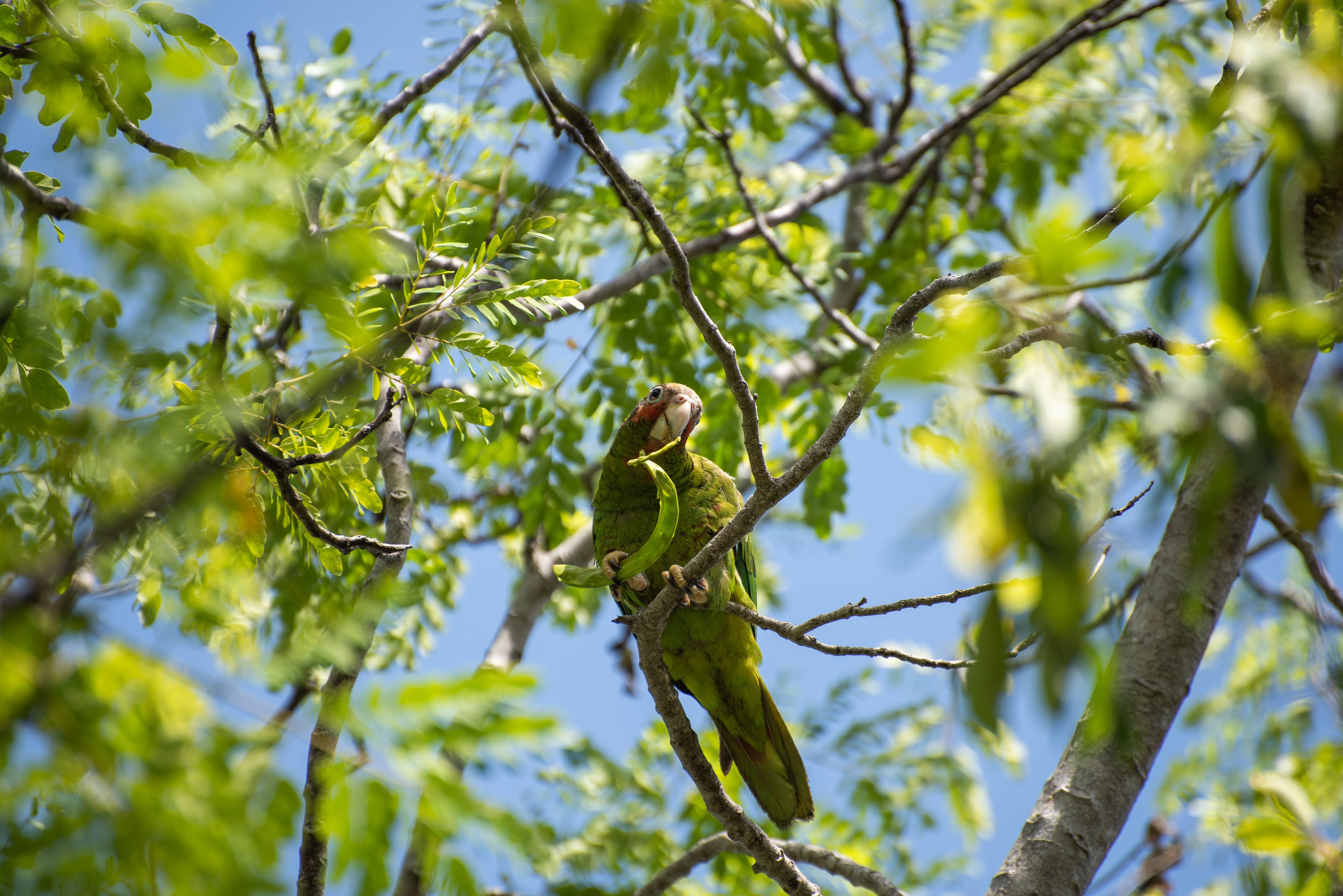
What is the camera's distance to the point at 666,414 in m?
2.92

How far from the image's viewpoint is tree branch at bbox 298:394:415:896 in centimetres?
111

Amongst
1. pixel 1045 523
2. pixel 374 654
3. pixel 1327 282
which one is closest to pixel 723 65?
pixel 1327 282

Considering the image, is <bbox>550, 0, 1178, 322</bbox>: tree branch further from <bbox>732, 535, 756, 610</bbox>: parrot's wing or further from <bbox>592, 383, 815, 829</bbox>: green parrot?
<bbox>732, 535, 756, 610</bbox>: parrot's wing

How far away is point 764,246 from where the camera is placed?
13.8ft

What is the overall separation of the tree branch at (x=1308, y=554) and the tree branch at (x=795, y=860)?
187cm

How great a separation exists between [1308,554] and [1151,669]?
39.6 inches

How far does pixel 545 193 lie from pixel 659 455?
1.67 metres

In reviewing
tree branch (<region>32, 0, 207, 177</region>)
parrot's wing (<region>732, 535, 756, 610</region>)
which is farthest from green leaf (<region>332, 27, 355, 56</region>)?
parrot's wing (<region>732, 535, 756, 610</region>)

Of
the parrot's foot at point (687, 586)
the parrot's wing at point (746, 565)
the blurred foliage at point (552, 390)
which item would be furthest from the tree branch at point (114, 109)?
the parrot's wing at point (746, 565)

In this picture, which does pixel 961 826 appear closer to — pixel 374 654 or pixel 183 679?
pixel 374 654

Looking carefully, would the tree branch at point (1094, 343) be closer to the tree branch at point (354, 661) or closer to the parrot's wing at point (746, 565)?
the tree branch at point (354, 661)

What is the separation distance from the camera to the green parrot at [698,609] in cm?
281

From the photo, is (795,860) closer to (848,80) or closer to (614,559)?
(614,559)

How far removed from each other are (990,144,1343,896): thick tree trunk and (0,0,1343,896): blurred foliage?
0.20 m
